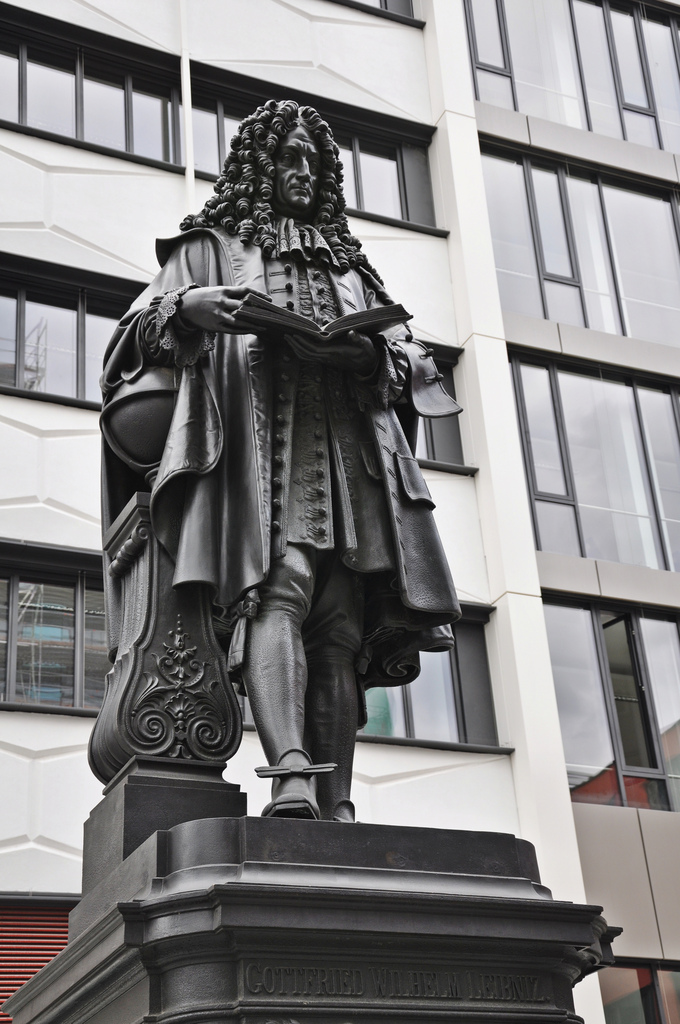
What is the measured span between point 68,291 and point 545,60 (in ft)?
30.2

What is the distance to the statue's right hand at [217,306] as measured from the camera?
14.3 feet

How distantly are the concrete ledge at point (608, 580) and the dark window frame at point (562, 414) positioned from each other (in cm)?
36

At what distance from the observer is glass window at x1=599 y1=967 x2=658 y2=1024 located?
14.8 metres

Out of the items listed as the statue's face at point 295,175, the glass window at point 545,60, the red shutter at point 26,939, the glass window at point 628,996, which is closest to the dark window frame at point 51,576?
the red shutter at point 26,939

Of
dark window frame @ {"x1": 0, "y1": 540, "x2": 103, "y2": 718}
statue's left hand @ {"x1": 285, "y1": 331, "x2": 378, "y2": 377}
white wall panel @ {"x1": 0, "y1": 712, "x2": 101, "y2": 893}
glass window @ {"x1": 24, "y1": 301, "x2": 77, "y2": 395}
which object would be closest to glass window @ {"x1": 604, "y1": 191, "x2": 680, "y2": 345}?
glass window @ {"x1": 24, "y1": 301, "x2": 77, "y2": 395}

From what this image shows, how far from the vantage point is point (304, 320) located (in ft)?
14.4

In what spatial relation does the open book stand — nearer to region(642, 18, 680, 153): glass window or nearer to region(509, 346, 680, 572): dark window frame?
region(509, 346, 680, 572): dark window frame

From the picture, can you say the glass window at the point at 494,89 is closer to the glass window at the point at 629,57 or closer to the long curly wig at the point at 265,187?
the glass window at the point at 629,57

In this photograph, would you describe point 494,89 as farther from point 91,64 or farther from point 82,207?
point 82,207

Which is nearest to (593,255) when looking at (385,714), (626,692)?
(626,692)

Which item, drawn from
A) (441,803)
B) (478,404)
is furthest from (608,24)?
(441,803)

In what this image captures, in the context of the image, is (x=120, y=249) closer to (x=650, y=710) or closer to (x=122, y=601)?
(x=650, y=710)

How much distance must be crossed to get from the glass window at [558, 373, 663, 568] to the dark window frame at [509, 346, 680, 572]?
76mm

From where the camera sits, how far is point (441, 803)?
14.8 metres
